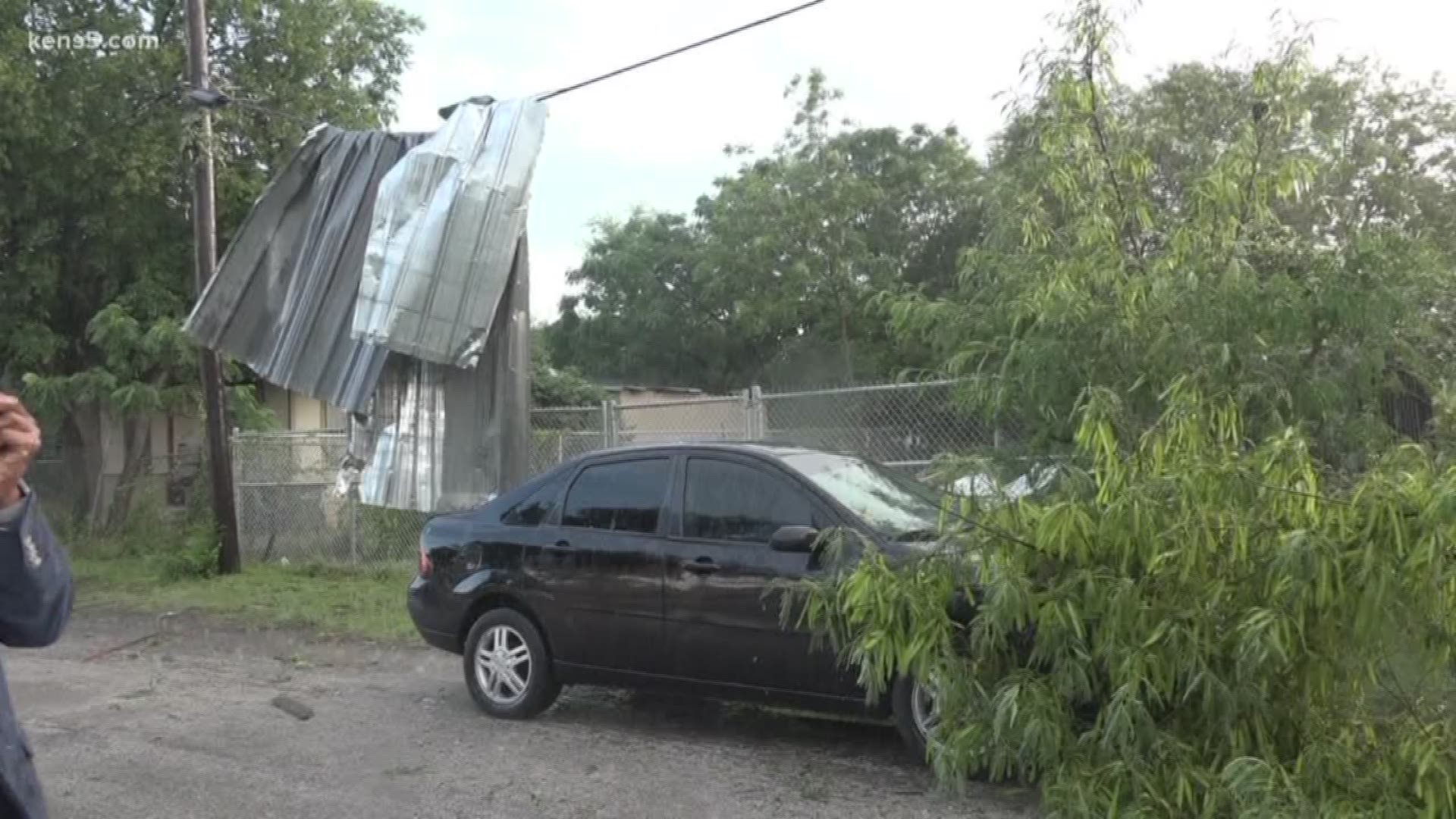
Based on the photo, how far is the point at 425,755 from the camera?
6.58m

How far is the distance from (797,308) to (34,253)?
14017 millimetres

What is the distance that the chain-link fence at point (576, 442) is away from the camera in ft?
32.0

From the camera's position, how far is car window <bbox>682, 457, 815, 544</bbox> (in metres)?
6.37

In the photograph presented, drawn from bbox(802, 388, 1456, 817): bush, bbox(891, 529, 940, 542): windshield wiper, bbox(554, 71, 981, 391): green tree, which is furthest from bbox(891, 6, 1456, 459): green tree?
bbox(554, 71, 981, 391): green tree

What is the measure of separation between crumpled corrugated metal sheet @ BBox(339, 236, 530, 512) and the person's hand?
24.7ft

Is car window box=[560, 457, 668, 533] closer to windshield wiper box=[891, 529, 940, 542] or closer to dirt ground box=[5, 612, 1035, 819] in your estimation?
dirt ground box=[5, 612, 1035, 819]

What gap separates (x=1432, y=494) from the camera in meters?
2.62

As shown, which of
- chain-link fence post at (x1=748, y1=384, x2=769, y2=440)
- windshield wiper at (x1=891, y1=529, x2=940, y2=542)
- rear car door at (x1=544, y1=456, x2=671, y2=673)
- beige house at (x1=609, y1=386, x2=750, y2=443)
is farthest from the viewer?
beige house at (x1=609, y1=386, x2=750, y2=443)

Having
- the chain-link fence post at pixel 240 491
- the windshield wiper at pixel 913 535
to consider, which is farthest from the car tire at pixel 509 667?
the chain-link fence post at pixel 240 491

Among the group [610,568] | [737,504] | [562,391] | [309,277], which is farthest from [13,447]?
[562,391]

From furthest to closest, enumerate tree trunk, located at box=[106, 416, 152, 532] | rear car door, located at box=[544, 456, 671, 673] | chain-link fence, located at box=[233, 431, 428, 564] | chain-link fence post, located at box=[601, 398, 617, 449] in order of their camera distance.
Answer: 1. tree trunk, located at box=[106, 416, 152, 532]
2. chain-link fence, located at box=[233, 431, 428, 564]
3. chain-link fence post, located at box=[601, 398, 617, 449]
4. rear car door, located at box=[544, 456, 671, 673]

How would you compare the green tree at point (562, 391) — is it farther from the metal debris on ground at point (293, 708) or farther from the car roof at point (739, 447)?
the car roof at point (739, 447)

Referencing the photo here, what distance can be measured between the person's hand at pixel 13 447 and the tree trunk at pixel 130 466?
16.9 meters

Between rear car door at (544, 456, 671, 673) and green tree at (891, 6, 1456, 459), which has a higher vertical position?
green tree at (891, 6, 1456, 459)
